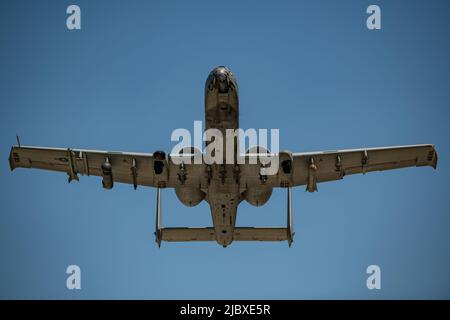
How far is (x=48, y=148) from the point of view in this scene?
33.6 m

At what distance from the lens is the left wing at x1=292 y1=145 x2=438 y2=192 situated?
3350 centimetres

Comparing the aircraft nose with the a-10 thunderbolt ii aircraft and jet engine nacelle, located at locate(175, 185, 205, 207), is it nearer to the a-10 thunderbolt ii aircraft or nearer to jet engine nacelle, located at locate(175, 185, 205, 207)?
the a-10 thunderbolt ii aircraft

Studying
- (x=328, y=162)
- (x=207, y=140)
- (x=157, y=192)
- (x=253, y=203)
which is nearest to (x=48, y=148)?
(x=157, y=192)

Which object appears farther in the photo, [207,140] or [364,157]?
[364,157]

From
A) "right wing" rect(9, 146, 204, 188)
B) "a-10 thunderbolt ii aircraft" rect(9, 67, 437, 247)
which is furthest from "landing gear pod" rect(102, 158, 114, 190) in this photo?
"right wing" rect(9, 146, 204, 188)

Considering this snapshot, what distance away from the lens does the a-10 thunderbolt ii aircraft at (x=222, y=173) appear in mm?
32844

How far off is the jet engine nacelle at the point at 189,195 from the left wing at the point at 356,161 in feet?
18.8

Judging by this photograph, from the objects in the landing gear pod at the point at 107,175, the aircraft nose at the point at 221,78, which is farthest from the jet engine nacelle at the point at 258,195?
the landing gear pod at the point at 107,175

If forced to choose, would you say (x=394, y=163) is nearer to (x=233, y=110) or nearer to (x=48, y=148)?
(x=233, y=110)

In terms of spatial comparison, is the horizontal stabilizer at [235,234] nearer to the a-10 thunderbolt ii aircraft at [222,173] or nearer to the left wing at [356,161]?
the a-10 thunderbolt ii aircraft at [222,173]

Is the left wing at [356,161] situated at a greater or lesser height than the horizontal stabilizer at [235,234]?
greater

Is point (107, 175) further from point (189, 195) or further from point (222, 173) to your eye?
point (222, 173)
